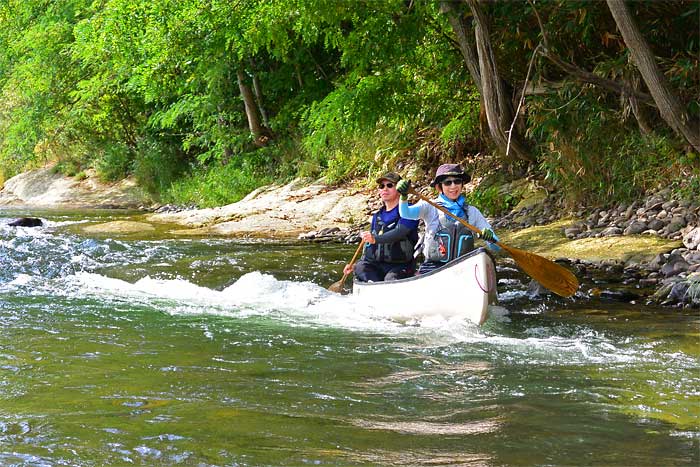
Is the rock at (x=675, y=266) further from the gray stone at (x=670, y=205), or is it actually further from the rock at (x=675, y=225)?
the gray stone at (x=670, y=205)

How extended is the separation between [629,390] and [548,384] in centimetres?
43

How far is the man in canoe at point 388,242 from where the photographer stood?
757 cm

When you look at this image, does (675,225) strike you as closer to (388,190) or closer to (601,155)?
(601,155)

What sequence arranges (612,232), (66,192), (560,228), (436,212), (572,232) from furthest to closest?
(66,192) → (560,228) → (572,232) → (612,232) → (436,212)

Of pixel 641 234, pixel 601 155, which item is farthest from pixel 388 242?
pixel 601 155

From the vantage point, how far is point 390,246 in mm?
7824

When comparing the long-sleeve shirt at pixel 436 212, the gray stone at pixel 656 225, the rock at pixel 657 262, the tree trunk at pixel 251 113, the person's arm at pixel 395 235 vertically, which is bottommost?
the rock at pixel 657 262

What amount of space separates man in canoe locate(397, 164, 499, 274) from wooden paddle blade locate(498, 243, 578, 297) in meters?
0.27

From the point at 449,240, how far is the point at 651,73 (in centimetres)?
272

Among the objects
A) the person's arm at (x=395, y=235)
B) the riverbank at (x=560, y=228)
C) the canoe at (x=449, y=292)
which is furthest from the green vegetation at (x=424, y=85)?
the canoe at (x=449, y=292)

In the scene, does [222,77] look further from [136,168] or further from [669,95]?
[669,95]

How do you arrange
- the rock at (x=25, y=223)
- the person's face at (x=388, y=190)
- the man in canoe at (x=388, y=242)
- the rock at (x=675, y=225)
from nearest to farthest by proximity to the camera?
the person's face at (x=388, y=190), the man in canoe at (x=388, y=242), the rock at (x=675, y=225), the rock at (x=25, y=223)

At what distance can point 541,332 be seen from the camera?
21.4 feet

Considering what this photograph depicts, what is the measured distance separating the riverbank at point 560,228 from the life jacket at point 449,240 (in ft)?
5.06
